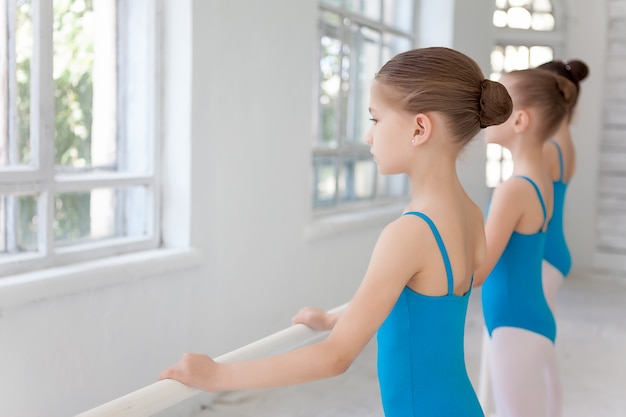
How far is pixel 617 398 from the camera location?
347 centimetres

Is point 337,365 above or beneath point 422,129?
beneath

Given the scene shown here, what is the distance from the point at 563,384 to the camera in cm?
364

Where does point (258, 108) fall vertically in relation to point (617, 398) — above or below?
above

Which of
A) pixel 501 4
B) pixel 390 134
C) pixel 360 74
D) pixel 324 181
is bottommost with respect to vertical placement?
pixel 324 181

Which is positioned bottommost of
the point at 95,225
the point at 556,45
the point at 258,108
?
the point at 95,225

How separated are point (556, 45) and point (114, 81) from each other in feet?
15.8

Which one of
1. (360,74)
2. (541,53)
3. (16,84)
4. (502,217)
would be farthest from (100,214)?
(541,53)

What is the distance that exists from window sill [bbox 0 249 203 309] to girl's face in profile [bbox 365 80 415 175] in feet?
4.02

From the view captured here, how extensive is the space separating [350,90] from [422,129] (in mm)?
3358

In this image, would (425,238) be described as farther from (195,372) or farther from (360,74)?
(360,74)

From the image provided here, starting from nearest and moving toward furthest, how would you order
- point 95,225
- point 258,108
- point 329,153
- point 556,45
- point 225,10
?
point 95,225, point 225,10, point 258,108, point 329,153, point 556,45

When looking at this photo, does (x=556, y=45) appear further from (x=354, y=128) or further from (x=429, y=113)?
(x=429, y=113)

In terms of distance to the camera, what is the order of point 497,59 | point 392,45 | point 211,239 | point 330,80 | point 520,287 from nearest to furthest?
point 520,287 < point 211,239 < point 330,80 < point 392,45 < point 497,59

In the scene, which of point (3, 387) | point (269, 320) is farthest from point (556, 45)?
point (3, 387)
